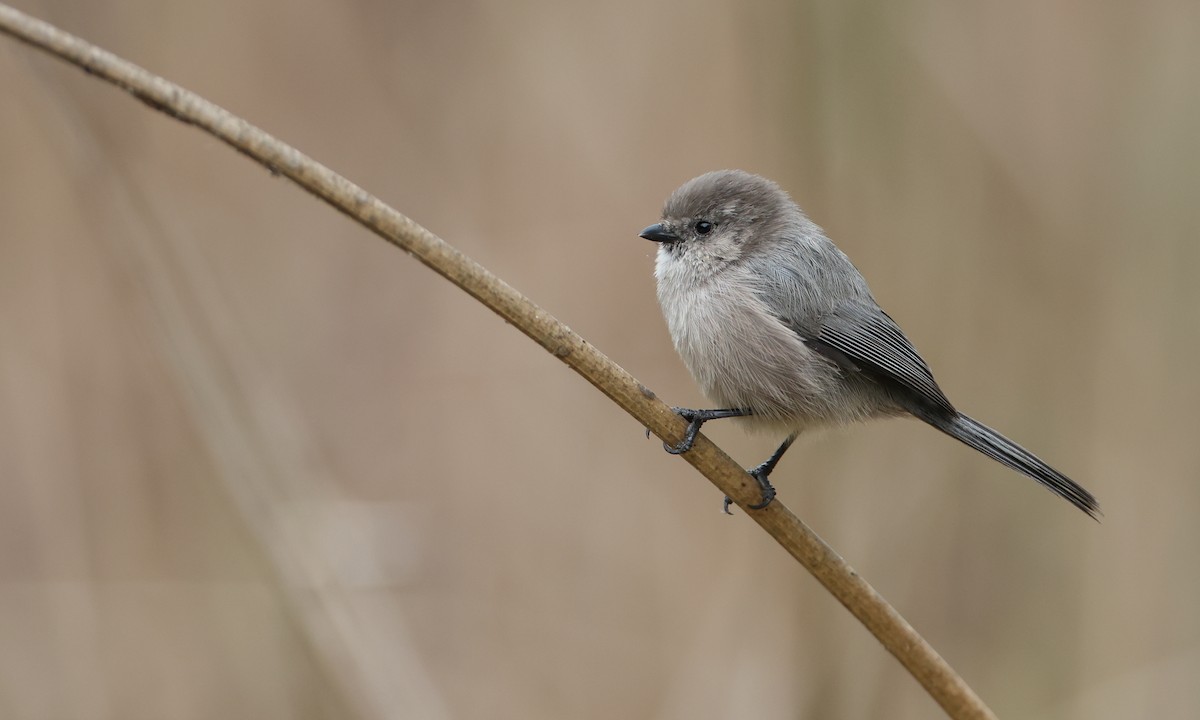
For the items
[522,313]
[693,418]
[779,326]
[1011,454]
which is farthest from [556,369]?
[522,313]

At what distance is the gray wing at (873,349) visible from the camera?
266cm

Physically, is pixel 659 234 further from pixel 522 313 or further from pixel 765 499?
pixel 522 313

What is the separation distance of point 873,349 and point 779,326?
266mm

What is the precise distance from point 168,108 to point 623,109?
289 cm

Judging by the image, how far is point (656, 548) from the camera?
3869mm

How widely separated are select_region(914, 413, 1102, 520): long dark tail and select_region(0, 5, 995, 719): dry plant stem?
2.90ft

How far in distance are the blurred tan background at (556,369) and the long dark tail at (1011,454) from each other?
355 millimetres

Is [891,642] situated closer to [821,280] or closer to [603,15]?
[821,280]

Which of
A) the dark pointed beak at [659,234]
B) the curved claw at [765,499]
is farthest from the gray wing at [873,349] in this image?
the curved claw at [765,499]

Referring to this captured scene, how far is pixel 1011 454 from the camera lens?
2.57m

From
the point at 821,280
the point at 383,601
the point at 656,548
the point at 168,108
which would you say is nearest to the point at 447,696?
the point at 383,601

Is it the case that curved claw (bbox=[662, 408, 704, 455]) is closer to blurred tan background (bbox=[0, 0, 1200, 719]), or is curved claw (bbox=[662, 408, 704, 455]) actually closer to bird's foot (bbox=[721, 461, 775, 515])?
bird's foot (bbox=[721, 461, 775, 515])

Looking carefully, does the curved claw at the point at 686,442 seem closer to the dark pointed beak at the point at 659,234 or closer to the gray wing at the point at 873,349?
the gray wing at the point at 873,349

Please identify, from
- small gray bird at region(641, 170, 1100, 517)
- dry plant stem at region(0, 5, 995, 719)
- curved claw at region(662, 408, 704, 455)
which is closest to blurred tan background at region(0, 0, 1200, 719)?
small gray bird at region(641, 170, 1100, 517)
